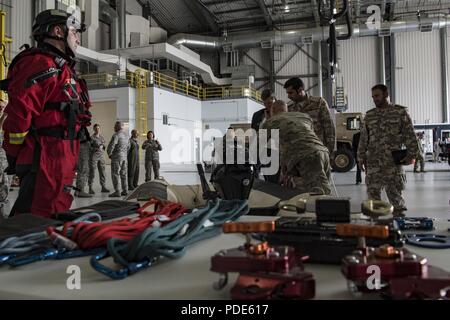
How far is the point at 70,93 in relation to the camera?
1.77 meters

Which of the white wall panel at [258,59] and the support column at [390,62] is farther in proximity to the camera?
the white wall panel at [258,59]

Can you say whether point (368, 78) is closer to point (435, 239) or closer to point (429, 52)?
point (429, 52)

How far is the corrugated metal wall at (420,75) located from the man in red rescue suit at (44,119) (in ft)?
60.9

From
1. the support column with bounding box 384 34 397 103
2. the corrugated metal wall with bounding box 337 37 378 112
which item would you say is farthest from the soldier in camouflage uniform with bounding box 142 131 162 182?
the support column with bounding box 384 34 397 103

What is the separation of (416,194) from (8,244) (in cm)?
577

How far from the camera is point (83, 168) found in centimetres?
630

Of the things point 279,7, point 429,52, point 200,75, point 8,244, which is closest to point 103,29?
point 200,75

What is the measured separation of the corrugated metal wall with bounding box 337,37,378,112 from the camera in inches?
718

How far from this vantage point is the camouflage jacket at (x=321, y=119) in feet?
10.9

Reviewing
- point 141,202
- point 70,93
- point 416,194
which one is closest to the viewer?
point 141,202

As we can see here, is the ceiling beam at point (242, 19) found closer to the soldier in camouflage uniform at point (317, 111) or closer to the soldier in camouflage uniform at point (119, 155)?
the soldier in camouflage uniform at point (119, 155)

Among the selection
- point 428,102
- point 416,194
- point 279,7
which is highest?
point 279,7

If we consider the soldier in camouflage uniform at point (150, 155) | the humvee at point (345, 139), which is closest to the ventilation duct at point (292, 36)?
the humvee at point (345, 139)

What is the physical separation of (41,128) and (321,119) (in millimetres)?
2384
